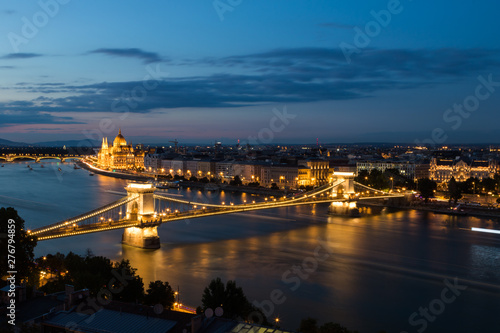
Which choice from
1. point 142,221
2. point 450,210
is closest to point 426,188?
point 450,210

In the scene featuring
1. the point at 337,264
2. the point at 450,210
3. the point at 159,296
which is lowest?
the point at 337,264

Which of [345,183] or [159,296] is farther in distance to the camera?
[345,183]

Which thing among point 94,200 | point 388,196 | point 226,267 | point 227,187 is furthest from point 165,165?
point 226,267

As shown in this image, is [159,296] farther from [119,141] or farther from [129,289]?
[119,141]

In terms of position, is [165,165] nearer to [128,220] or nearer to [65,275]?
[128,220]

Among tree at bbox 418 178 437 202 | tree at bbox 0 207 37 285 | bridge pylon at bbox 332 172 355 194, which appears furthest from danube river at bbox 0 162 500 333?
tree at bbox 418 178 437 202

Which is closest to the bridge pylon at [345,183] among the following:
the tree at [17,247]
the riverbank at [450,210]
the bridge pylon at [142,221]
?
the riverbank at [450,210]
